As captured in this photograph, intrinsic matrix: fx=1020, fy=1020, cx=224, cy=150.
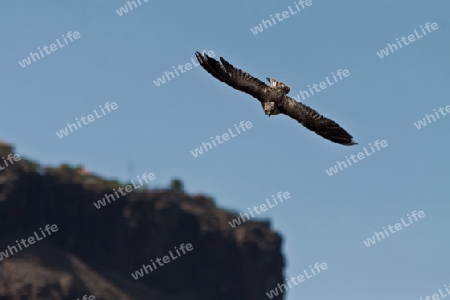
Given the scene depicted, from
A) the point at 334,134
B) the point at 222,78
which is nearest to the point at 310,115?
the point at 334,134

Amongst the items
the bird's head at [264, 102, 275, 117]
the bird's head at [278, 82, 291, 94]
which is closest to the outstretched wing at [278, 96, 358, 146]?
the bird's head at [278, 82, 291, 94]

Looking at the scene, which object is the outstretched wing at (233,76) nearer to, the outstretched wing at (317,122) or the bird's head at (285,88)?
the bird's head at (285,88)

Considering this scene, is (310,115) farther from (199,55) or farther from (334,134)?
(199,55)

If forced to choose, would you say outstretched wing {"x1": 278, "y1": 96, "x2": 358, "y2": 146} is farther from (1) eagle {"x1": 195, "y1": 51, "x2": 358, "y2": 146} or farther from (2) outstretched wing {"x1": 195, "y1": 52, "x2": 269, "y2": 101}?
(2) outstretched wing {"x1": 195, "y1": 52, "x2": 269, "y2": 101}

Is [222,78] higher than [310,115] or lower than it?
higher

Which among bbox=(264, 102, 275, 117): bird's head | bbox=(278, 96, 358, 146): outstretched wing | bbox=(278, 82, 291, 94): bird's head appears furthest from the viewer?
bbox=(278, 96, 358, 146): outstretched wing

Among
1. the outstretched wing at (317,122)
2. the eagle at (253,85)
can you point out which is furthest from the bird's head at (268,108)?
the outstretched wing at (317,122)
